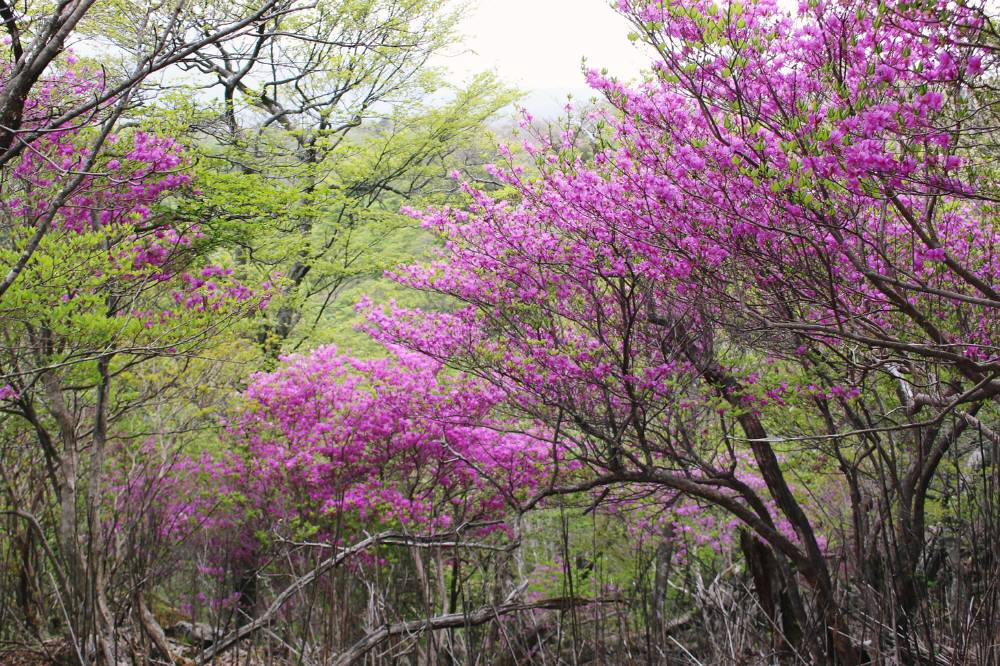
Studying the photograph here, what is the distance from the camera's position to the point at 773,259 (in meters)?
3.67

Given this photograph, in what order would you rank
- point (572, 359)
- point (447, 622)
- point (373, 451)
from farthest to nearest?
1. point (373, 451)
2. point (572, 359)
3. point (447, 622)

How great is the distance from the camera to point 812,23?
331 cm

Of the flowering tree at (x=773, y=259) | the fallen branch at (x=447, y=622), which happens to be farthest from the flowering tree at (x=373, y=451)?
the fallen branch at (x=447, y=622)

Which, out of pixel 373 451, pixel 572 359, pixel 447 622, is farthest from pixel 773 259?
pixel 373 451

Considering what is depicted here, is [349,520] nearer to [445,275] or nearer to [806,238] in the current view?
[445,275]

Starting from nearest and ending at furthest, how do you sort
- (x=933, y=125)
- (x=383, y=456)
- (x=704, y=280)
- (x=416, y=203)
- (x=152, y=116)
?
(x=933, y=125) < (x=704, y=280) < (x=152, y=116) < (x=383, y=456) < (x=416, y=203)

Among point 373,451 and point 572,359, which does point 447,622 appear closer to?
point 572,359

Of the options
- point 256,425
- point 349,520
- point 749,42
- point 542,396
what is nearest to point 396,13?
point 256,425

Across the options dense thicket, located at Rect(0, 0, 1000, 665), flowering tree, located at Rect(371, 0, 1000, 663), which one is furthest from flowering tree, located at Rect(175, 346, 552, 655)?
flowering tree, located at Rect(371, 0, 1000, 663)

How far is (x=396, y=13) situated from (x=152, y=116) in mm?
6937

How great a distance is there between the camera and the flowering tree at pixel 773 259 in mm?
2875

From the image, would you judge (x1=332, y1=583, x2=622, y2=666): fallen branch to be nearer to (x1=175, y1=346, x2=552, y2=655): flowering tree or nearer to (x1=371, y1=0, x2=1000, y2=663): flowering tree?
(x1=371, y1=0, x2=1000, y2=663): flowering tree

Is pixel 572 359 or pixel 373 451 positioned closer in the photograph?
pixel 572 359

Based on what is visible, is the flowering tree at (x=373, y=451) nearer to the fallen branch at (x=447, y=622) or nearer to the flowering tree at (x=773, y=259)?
the flowering tree at (x=773, y=259)
